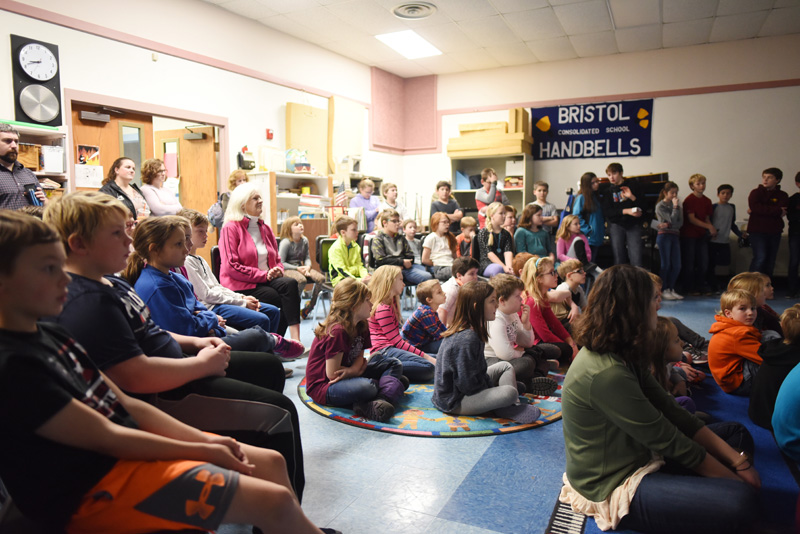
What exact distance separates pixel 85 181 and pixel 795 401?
5.22 metres

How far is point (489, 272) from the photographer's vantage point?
5.32 m

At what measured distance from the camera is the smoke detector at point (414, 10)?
19.8ft

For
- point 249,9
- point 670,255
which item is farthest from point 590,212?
point 249,9

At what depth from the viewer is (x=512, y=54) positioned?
26.2 feet

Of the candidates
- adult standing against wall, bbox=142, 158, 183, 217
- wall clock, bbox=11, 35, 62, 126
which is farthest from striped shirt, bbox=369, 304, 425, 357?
wall clock, bbox=11, 35, 62, 126

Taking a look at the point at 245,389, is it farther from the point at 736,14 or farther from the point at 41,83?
the point at 736,14

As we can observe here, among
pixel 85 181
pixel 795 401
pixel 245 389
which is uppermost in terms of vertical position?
pixel 85 181

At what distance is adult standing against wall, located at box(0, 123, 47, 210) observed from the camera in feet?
11.4

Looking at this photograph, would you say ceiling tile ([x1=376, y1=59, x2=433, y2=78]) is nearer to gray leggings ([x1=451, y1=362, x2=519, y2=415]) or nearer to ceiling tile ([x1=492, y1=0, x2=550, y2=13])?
ceiling tile ([x1=492, y1=0, x2=550, y2=13])

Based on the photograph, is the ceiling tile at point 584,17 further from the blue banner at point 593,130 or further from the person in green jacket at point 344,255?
the person in green jacket at point 344,255

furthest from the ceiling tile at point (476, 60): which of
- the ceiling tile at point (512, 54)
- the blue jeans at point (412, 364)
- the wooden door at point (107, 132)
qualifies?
the blue jeans at point (412, 364)

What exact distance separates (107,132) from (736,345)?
5.36m

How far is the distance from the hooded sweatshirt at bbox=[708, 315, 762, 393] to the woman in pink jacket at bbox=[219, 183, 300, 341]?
276cm

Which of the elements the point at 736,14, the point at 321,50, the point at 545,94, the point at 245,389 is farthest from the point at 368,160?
the point at 245,389
